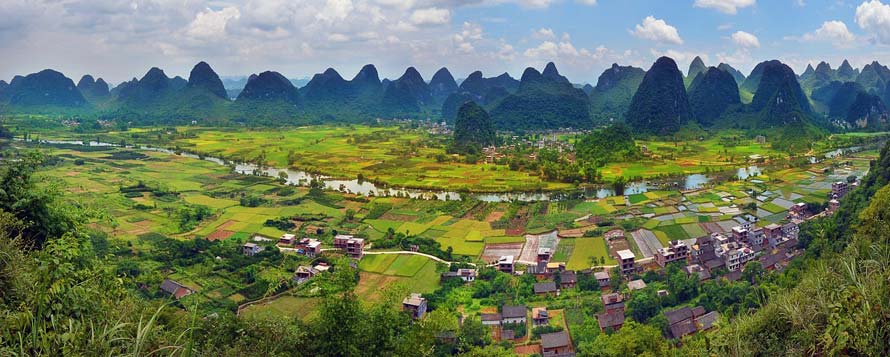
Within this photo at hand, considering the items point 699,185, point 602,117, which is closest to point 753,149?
point 699,185

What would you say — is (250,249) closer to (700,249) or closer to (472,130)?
(700,249)

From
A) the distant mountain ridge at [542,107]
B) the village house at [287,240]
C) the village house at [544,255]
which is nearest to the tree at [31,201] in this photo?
the village house at [287,240]

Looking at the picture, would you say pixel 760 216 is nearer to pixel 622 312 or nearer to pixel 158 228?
pixel 622 312

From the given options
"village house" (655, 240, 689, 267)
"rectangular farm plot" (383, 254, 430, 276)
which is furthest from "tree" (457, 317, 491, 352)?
"village house" (655, 240, 689, 267)

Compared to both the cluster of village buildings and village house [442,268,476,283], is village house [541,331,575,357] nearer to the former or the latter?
the cluster of village buildings

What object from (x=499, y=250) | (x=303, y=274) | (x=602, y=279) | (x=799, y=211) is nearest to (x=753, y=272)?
(x=602, y=279)
